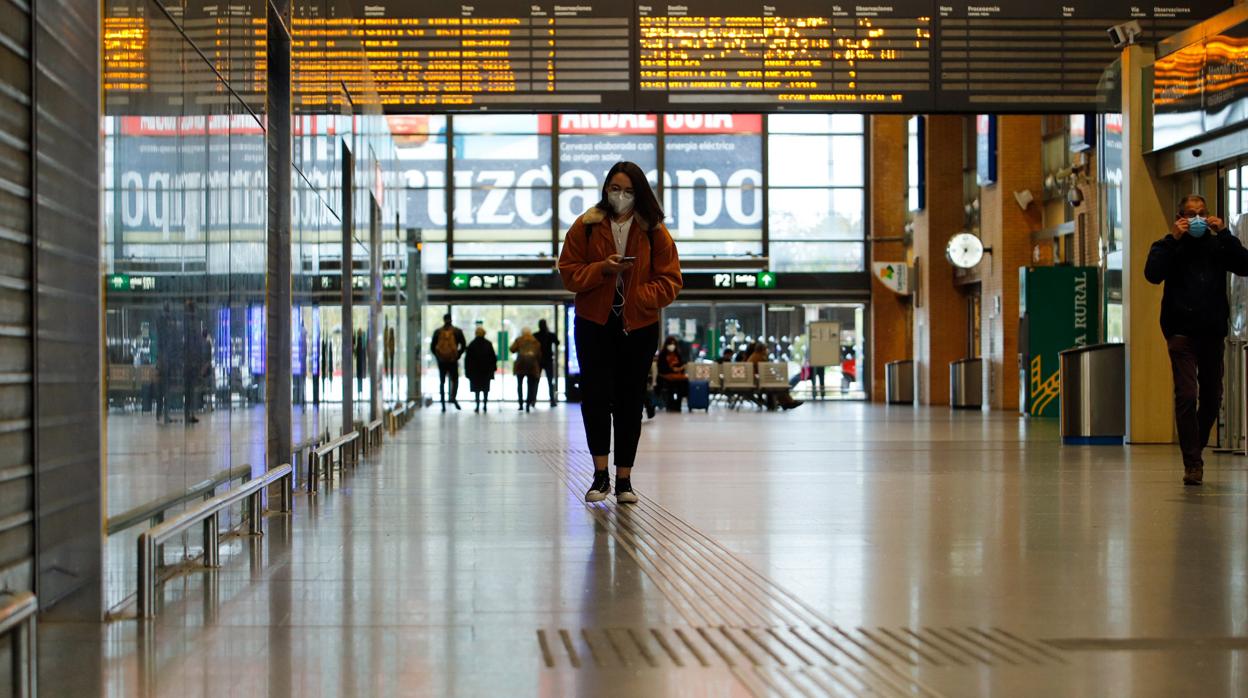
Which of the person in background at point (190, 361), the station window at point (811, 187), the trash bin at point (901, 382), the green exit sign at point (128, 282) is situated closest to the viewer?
the green exit sign at point (128, 282)

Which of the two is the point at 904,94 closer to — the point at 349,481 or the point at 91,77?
the point at 349,481

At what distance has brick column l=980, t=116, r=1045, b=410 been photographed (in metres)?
25.8

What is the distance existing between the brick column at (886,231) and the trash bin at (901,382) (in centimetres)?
225

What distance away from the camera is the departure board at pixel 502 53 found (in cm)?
1455

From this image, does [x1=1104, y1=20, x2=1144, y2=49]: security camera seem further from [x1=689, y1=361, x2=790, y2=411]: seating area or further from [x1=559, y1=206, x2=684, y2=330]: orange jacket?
[x1=689, y1=361, x2=790, y2=411]: seating area

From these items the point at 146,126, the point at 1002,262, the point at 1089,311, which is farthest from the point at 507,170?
the point at 146,126

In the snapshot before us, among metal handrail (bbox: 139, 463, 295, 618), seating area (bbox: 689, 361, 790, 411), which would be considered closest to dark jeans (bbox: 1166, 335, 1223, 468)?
metal handrail (bbox: 139, 463, 295, 618)

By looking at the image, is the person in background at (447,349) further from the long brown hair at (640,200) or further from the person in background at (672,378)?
the long brown hair at (640,200)

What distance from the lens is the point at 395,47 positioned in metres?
14.6

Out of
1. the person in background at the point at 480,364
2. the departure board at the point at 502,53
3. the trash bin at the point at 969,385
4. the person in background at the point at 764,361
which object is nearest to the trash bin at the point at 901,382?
the person in background at the point at 764,361

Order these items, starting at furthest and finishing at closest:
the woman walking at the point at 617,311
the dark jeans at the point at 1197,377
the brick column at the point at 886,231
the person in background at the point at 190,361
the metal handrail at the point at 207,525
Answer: the brick column at the point at 886,231
the dark jeans at the point at 1197,377
the woman walking at the point at 617,311
the person in background at the point at 190,361
the metal handrail at the point at 207,525

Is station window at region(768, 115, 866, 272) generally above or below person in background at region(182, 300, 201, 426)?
above

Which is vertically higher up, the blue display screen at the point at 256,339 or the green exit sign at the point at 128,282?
the green exit sign at the point at 128,282

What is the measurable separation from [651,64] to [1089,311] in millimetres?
10414
